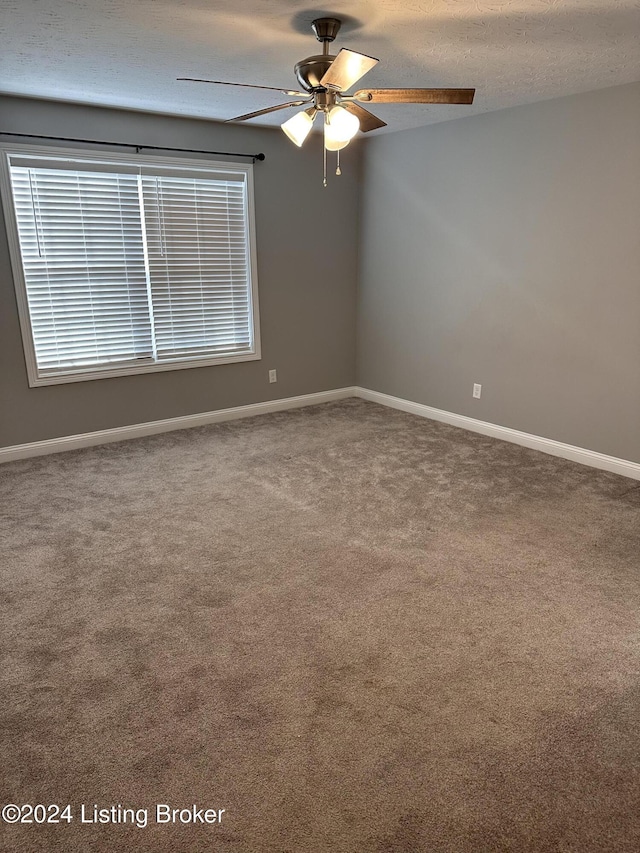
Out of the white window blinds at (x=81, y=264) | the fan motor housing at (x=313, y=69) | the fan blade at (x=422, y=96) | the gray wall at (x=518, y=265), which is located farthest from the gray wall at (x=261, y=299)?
the fan blade at (x=422, y=96)

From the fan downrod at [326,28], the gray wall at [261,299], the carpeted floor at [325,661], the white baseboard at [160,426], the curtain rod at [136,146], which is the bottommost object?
the carpeted floor at [325,661]

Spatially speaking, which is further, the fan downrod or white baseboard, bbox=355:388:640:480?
white baseboard, bbox=355:388:640:480

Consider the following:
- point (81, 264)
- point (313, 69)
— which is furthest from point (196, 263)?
point (313, 69)

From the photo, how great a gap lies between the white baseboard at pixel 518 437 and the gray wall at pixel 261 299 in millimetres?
596

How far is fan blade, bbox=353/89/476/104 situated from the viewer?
2.41 metres

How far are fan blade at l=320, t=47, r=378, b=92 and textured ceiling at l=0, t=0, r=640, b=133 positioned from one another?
31 cm

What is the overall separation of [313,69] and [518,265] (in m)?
2.31

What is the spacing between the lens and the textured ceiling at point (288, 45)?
237 cm

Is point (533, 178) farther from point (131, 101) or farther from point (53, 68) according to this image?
point (53, 68)

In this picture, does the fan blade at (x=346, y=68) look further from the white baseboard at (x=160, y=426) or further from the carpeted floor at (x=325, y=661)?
the white baseboard at (x=160, y=426)

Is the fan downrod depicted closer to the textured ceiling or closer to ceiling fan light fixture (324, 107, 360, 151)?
the textured ceiling

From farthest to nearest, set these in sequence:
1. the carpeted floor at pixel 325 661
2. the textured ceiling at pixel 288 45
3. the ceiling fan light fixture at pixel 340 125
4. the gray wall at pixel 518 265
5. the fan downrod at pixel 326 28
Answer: the gray wall at pixel 518 265 → the ceiling fan light fixture at pixel 340 125 → the fan downrod at pixel 326 28 → the textured ceiling at pixel 288 45 → the carpeted floor at pixel 325 661

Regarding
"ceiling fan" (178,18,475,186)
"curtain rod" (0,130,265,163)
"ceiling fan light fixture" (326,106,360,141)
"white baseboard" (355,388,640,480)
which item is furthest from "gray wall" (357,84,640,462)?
"ceiling fan light fixture" (326,106,360,141)

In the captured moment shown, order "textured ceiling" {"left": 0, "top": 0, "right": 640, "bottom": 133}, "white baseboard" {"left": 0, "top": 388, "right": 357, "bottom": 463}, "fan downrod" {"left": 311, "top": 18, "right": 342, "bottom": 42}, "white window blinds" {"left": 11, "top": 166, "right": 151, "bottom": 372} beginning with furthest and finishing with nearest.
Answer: "white baseboard" {"left": 0, "top": 388, "right": 357, "bottom": 463}, "white window blinds" {"left": 11, "top": 166, "right": 151, "bottom": 372}, "fan downrod" {"left": 311, "top": 18, "right": 342, "bottom": 42}, "textured ceiling" {"left": 0, "top": 0, "right": 640, "bottom": 133}
